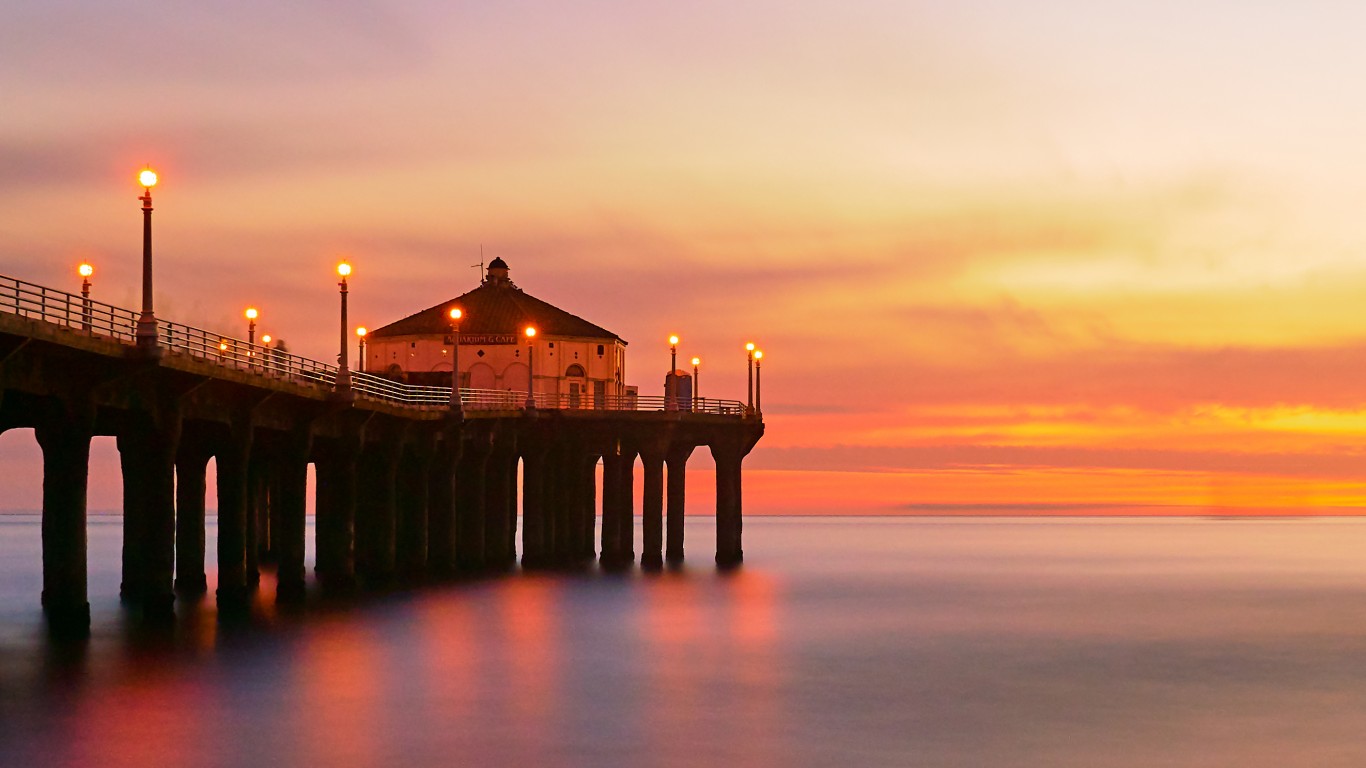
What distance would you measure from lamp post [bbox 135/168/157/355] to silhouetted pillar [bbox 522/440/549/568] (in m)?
41.1

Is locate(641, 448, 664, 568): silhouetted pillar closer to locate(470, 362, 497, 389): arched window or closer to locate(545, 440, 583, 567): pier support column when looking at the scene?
locate(545, 440, 583, 567): pier support column

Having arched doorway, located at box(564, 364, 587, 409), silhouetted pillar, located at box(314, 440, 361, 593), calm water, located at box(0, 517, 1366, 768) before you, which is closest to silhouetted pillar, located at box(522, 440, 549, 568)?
calm water, located at box(0, 517, 1366, 768)

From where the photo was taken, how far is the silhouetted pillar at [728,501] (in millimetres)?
89125

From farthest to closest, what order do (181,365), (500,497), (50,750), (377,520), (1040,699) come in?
(500,497), (377,520), (181,365), (1040,699), (50,750)

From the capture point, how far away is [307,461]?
2480 inches

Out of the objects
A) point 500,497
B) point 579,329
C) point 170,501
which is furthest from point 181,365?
point 579,329

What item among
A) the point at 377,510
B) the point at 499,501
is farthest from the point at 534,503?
the point at 377,510

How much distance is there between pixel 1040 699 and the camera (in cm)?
4191

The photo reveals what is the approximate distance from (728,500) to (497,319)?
2045 centimetres

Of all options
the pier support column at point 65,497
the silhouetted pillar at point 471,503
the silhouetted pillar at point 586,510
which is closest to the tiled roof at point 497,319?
the silhouetted pillar at point 586,510

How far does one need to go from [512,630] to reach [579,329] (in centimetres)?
4960

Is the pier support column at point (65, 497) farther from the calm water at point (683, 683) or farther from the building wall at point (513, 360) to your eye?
the building wall at point (513, 360)

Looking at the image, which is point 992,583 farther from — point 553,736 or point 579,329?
point 553,736

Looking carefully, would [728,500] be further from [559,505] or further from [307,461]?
[307,461]
